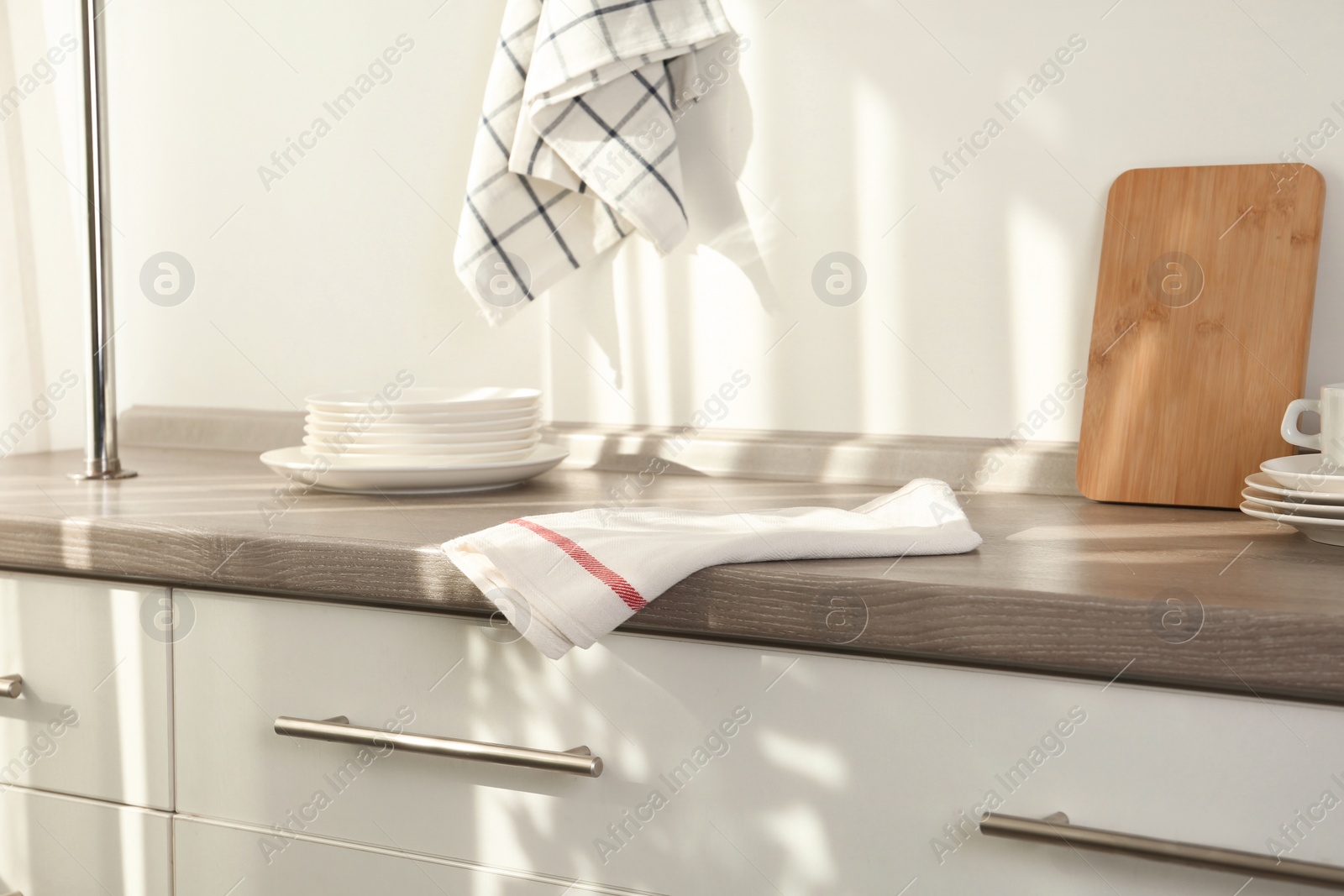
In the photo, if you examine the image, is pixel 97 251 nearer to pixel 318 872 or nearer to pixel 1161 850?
pixel 318 872

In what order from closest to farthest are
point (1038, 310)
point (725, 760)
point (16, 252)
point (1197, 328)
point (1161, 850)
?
1. point (1161, 850)
2. point (725, 760)
3. point (1197, 328)
4. point (1038, 310)
5. point (16, 252)

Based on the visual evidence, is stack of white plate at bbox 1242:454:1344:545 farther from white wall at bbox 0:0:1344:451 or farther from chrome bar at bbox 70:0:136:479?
chrome bar at bbox 70:0:136:479

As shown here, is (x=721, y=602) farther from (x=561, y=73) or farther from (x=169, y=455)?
(x=169, y=455)

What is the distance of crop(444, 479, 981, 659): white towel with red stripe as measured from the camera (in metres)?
0.71

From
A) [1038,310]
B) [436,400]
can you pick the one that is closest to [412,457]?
[436,400]

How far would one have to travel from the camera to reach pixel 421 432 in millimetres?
1058

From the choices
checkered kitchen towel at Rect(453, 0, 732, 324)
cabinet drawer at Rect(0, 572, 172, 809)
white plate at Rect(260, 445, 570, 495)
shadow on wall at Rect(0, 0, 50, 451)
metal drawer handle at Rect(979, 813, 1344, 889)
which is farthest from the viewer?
shadow on wall at Rect(0, 0, 50, 451)

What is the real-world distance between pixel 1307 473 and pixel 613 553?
0.55m

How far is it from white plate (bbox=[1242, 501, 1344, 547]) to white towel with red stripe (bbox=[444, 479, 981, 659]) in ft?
0.74

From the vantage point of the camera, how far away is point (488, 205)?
1.25m

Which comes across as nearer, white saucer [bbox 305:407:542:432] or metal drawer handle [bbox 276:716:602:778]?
metal drawer handle [bbox 276:716:602:778]

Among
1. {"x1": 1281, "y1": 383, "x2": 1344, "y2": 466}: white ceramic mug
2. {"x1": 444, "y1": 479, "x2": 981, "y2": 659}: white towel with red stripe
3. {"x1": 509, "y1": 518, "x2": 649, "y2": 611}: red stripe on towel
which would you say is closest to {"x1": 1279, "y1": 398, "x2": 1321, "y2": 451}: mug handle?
{"x1": 1281, "y1": 383, "x2": 1344, "y2": 466}: white ceramic mug

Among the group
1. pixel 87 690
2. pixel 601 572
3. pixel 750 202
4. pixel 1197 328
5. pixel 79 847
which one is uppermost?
pixel 750 202

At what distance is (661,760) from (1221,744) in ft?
1.14
